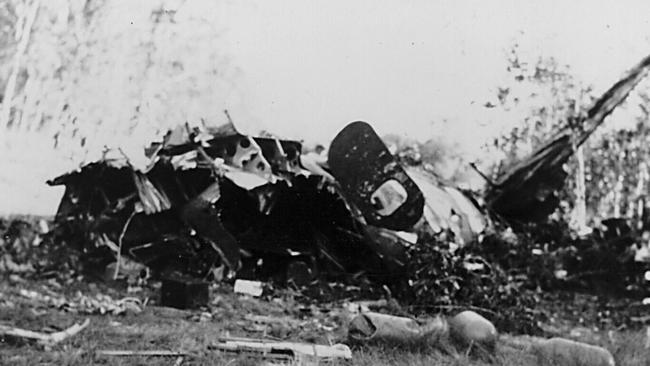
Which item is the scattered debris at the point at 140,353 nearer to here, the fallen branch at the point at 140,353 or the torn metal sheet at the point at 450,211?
the fallen branch at the point at 140,353

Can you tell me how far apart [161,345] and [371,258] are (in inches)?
36.3

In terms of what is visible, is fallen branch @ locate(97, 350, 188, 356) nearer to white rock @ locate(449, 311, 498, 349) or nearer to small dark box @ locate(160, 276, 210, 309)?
small dark box @ locate(160, 276, 210, 309)

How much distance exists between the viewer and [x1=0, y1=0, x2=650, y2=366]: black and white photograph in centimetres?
326

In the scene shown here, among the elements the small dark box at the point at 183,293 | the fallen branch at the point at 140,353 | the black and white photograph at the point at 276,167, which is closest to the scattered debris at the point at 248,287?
the black and white photograph at the point at 276,167

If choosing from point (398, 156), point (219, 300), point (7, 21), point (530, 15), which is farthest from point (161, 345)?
point (530, 15)

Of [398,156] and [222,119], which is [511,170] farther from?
[222,119]

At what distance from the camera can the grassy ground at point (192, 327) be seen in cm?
314

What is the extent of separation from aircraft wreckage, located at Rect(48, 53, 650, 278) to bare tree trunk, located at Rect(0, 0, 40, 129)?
351 millimetres

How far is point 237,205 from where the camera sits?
10.8ft

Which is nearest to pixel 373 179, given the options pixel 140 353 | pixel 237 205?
pixel 237 205

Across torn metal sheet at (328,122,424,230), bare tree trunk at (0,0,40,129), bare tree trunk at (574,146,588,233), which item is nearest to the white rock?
torn metal sheet at (328,122,424,230)

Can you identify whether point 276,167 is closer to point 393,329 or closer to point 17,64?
point 393,329

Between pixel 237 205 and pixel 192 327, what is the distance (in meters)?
0.53

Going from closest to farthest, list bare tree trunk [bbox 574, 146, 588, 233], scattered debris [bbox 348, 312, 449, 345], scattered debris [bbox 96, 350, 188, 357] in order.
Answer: scattered debris [bbox 96, 350, 188, 357] → scattered debris [bbox 348, 312, 449, 345] → bare tree trunk [bbox 574, 146, 588, 233]
